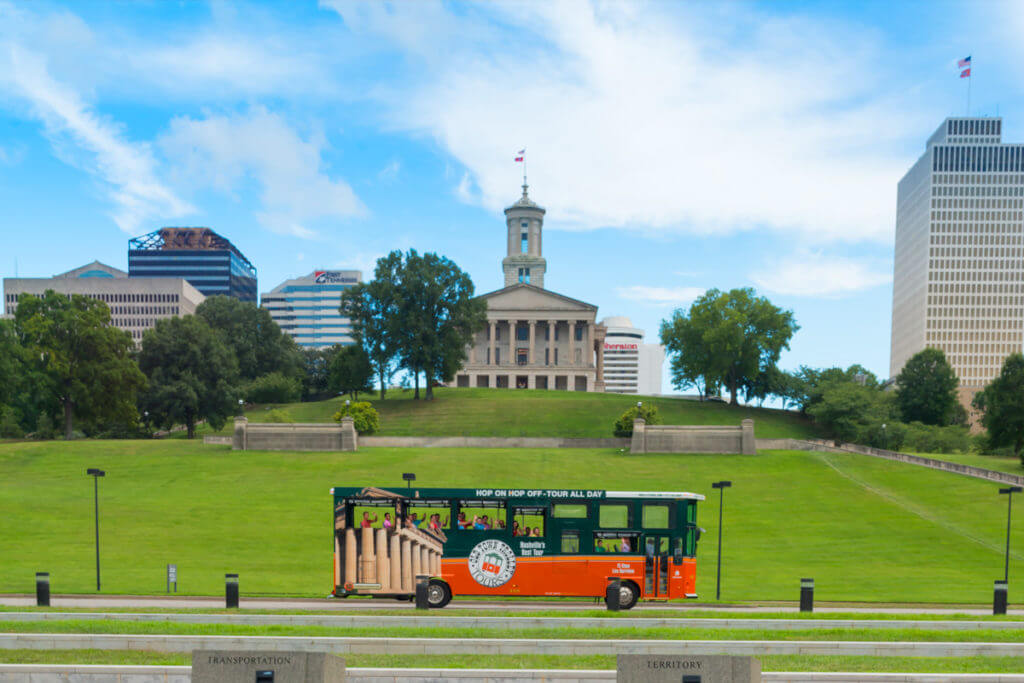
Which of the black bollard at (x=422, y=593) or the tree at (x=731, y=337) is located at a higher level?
the tree at (x=731, y=337)

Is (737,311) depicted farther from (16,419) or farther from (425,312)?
(16,419)

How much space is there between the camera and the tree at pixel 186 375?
78.3 metres

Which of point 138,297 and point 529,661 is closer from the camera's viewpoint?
point 529,661

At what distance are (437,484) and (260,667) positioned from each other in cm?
3838

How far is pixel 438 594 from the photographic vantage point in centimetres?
2398

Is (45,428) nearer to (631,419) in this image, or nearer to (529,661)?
(631,419)

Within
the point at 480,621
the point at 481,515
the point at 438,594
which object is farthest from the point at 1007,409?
the point at 480,621

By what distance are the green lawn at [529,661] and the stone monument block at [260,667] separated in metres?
5.05

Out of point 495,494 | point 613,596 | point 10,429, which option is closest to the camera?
point 613,596

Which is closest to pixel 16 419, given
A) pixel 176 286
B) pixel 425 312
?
pixel 425 312

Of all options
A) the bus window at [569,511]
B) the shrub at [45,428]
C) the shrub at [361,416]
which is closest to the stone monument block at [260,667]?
the bus window at [569,511]

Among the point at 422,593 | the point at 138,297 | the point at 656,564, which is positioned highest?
the point at 138,297

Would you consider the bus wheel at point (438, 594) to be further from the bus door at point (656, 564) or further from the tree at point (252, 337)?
the tree at point (252, 337)

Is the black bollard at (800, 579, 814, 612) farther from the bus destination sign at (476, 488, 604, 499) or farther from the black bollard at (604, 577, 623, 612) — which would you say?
the bus destination sign at (476, 488, 604, 499)
